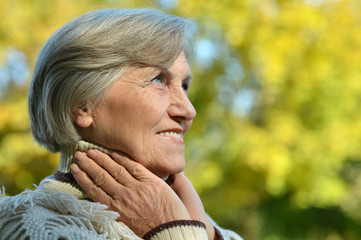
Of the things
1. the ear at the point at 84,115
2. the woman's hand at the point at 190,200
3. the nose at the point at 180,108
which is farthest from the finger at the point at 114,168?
the woman's hand at the point at 190,200

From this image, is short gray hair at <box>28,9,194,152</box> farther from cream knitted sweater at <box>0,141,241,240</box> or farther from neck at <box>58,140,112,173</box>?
cream knitted sweater at <box>0,141,241,240</box>

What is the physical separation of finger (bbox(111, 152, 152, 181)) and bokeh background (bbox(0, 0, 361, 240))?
4904mm

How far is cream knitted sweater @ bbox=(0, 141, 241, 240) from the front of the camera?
5.16ft

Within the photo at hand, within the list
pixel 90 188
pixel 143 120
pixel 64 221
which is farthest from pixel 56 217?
pixel 143 120

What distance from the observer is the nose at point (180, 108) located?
1.84m

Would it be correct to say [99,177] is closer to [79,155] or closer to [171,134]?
[79,155]

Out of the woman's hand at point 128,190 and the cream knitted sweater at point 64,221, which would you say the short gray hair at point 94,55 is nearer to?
the woman's hand at point 128,190

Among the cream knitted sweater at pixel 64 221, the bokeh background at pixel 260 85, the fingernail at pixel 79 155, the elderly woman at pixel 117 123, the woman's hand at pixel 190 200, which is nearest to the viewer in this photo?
the cream knitted sweater at pixel 64 221

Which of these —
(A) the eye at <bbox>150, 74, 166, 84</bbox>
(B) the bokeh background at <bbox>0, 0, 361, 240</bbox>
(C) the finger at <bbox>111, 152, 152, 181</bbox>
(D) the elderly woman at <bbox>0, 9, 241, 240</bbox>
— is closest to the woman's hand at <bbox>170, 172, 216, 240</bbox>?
(D) the elderly woman at <bbox>0, 9, 241, 240</bbox>

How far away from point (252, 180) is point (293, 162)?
28.4 inches

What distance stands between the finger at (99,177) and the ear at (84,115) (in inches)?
5.0

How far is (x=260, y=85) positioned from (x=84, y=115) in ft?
20.0

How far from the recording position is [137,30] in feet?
5.90

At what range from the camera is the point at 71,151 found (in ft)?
6.19
